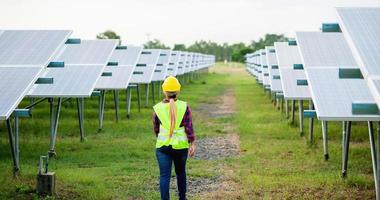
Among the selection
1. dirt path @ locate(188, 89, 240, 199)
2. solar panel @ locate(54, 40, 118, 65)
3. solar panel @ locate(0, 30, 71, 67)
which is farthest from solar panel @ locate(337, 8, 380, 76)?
solar panel @ locate(54, 40, 118, 65)

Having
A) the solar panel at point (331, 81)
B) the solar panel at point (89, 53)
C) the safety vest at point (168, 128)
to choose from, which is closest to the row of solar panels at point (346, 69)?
the solar panel at point (331, 81)

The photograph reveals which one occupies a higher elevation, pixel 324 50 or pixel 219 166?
pixel 324 50

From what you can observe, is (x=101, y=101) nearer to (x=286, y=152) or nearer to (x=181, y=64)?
(x=286, y=152)

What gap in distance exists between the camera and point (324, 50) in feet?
35.5

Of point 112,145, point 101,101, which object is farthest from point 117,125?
point 112,145

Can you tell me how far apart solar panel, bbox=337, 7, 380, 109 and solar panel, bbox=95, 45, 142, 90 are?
27.4 ft

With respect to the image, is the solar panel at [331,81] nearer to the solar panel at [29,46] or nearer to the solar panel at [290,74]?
the solar panel at [290,74]

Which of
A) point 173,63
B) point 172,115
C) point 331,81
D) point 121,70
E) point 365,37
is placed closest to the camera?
point 172,115

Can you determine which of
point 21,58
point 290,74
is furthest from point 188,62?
point 21,58

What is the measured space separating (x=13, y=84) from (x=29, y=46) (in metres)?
2.03

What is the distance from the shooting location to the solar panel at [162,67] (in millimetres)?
26525

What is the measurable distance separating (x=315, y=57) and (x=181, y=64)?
2894 cm

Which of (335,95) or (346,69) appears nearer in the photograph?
(346,69)

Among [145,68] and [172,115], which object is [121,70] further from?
[172,115]
